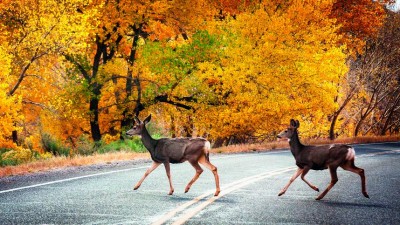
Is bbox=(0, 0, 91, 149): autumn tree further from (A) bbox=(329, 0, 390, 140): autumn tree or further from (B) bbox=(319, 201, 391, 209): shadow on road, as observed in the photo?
(A) bbox=(329, 0, 390, 140): autumn tree

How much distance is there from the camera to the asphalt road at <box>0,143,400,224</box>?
27.0 ft

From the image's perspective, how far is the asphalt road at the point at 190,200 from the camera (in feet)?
27.0

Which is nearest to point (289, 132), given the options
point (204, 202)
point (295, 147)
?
point (295, 147)

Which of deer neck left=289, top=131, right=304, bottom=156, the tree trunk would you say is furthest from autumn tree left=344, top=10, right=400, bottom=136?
deer neck left=289, top=131, right=304, bottom=156

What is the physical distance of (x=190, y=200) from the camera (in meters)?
9.97

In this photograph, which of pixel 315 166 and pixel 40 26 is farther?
pixel 40 26

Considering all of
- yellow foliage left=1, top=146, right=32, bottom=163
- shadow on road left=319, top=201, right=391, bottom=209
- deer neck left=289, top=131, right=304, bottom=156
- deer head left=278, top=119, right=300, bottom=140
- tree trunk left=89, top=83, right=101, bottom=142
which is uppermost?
tree trunk left=89, top=83, right=101, bottom=142

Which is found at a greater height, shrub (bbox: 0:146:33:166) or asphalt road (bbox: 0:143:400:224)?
shrub (bbox: 0:146:33:166)

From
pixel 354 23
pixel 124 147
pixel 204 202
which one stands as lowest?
pixel 204 202

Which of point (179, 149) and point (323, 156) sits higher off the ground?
point (179, 149)

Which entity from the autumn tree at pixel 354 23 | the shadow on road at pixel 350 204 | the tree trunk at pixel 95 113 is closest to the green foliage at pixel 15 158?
the tree trunk at pixel 95 113

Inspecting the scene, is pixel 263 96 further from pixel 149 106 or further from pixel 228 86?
pixel 149 106

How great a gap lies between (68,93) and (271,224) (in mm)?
22265

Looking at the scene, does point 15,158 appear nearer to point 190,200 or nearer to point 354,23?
point 190,200
